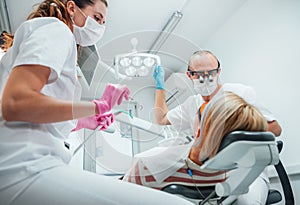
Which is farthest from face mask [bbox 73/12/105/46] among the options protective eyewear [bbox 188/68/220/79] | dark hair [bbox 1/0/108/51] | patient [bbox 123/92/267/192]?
patient [bbox 123/92/267/192]

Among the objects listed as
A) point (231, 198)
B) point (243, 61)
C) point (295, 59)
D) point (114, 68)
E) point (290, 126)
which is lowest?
point (231, 198)

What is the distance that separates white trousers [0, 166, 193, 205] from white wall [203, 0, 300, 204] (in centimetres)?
107

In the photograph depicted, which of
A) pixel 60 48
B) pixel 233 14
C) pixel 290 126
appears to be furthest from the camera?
pixel 233 14

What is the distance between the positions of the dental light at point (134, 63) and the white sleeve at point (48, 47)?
0.23 meters

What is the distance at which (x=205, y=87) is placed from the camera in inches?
34.2

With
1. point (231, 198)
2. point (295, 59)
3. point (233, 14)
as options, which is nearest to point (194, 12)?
point (233, 14)

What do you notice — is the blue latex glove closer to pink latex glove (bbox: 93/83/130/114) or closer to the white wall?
pink latex glove (bbox: 93/83/130/114)

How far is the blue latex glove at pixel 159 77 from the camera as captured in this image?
87 cm

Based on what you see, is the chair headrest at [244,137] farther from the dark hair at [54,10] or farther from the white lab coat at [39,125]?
the dark hair at [54,10]

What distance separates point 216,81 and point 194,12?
1.59 metres

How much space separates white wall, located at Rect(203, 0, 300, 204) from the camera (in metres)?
1.50

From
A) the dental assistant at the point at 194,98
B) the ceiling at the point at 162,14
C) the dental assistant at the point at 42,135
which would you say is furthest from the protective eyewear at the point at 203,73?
the ceiling at the point at 162,14

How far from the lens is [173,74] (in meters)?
0.89

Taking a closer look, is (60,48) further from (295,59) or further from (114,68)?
(295,59)
